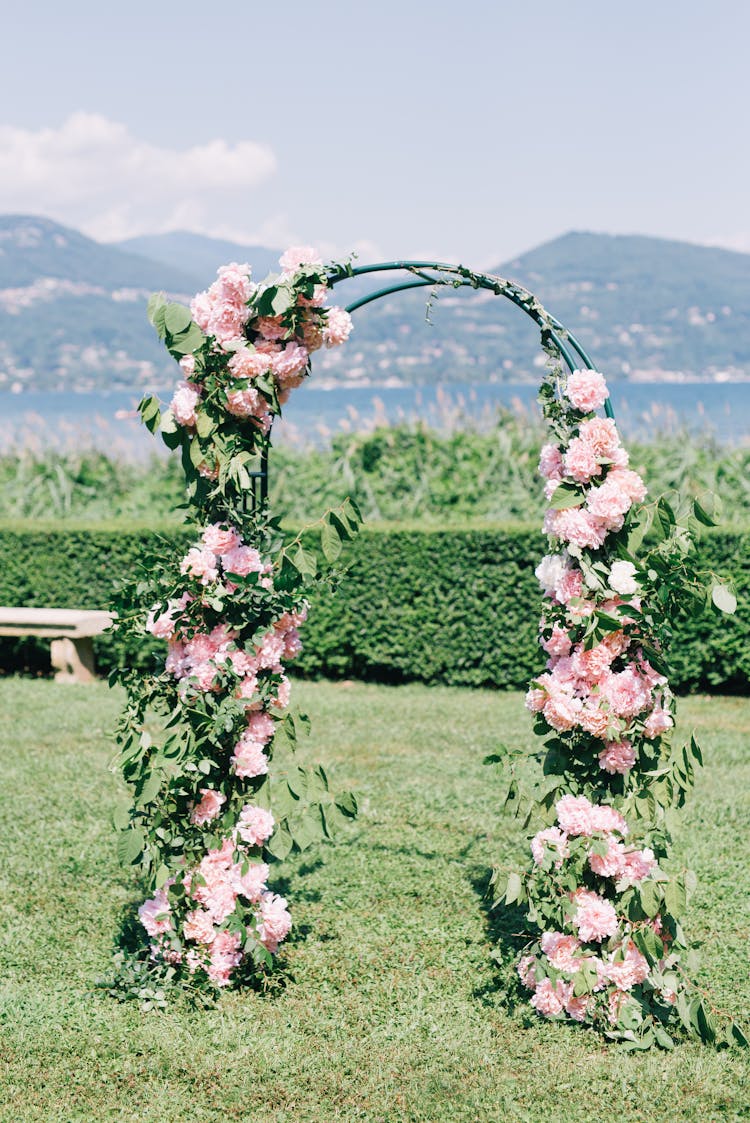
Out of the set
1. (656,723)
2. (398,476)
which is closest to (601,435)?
(656,723)

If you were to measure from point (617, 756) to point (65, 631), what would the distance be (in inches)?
222

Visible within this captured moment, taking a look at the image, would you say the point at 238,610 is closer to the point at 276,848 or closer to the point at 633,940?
the point at 276,848

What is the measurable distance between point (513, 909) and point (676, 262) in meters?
148

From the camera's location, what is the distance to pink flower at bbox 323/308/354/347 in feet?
11.1

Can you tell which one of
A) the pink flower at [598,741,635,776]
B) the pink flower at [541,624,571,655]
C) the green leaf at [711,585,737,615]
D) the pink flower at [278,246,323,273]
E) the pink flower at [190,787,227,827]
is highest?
the pink flower at [278,246,323,273]

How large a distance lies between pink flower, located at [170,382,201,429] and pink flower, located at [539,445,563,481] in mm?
1059

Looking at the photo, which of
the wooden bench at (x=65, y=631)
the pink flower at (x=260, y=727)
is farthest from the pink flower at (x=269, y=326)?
the wooden bench at (x=65, y=631)

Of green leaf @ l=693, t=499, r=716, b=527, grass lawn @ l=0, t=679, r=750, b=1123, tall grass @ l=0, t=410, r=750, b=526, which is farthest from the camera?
tall grass @ l=0, t=410, r=750, b=526

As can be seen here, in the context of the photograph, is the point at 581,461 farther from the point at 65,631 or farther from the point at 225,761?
the point at 65,631

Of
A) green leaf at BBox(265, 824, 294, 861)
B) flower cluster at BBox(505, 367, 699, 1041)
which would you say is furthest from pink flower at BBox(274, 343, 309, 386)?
green leaf at BBox(265, 824, 294, 861)

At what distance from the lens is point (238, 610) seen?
3.36m

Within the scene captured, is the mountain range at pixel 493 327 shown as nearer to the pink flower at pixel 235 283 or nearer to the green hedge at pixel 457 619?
the green hedge at pixel 457 619

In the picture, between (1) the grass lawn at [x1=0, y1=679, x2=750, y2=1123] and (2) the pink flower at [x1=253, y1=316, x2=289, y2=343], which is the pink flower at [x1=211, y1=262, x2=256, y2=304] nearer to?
(2) the pink flower at [x1=253, y1=316, x2=289, y2=343]

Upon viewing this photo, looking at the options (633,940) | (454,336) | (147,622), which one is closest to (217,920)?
(147,622)
